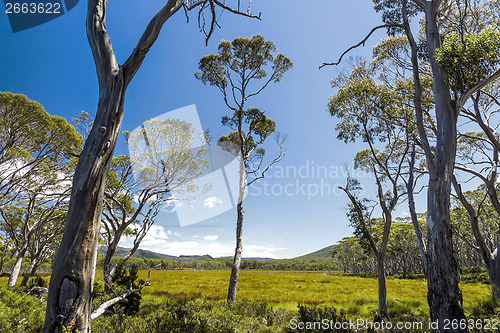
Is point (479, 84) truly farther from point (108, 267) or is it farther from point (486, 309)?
point (108, 267)

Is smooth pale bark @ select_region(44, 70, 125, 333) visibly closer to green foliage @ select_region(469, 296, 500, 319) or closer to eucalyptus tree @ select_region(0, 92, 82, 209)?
eucalyptus tree @ select_region(0, 92, 82, 209)

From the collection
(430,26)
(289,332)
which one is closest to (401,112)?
(430,26)

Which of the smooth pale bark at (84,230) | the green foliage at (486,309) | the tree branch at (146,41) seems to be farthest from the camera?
the green foliage at (486,309)

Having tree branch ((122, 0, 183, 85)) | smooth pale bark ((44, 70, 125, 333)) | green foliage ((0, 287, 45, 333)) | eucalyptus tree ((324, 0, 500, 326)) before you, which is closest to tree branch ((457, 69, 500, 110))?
eucalyptus tree ((324, 0, 500, 326))

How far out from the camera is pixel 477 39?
5871 millimetres

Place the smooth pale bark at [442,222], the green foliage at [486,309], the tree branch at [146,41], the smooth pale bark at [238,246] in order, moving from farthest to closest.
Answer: the smooth pale bark at [238,246] → the green foliage at [486,309] → the smooth pale bark at [442,222] → the tree branch at [146,41]

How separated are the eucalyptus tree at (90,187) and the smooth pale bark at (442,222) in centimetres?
674

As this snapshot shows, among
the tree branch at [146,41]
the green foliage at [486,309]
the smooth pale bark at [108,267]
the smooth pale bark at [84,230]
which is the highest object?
the tree branch at [146,41]

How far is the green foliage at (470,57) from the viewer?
5.84m

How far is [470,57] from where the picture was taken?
5.96 meters

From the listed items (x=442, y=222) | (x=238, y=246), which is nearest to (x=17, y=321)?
(x=238, y=246)

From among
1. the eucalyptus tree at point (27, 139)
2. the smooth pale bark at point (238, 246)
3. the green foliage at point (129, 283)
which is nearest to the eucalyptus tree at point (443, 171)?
the smooth pale bark at point (238, 246)

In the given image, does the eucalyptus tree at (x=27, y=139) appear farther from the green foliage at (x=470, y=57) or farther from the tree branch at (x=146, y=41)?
the green foliage at (x=470, y=57)

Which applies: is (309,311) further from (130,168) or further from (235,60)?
(235,60)
